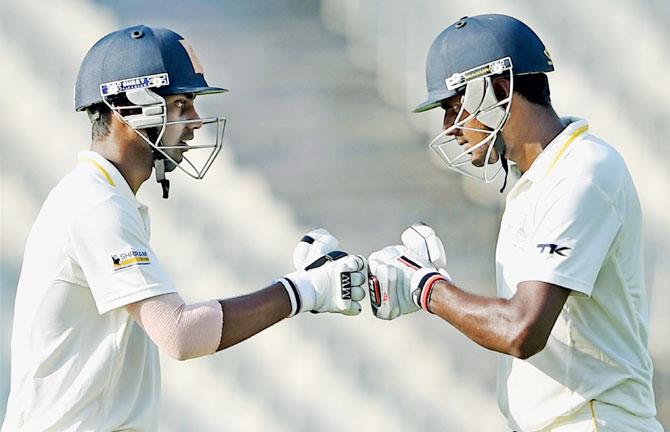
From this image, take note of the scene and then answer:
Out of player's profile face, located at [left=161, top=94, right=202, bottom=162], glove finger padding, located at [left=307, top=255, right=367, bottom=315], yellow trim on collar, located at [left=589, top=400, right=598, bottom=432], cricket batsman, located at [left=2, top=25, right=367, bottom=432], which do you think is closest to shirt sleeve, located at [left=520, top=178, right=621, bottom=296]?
yellow trim on collar, located at [left=589, top=400, right=598, bottom=432]

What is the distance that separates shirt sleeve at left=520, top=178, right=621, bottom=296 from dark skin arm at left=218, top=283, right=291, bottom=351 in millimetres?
664

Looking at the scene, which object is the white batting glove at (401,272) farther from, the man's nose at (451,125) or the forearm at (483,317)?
the man's nose at (451,125)

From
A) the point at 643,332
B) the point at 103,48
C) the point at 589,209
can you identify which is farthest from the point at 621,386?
the point at 103,48

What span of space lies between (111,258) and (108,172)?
0.30 metres

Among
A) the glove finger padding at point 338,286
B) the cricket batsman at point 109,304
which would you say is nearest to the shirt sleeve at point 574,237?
the glove finger padding at point 338,286

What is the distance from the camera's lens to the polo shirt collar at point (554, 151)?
285cm

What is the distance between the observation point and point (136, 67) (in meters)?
3.02

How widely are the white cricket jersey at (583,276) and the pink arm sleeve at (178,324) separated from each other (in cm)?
79

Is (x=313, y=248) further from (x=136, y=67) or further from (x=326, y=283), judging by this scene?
(x=136, y=67)

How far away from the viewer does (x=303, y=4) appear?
4.18 m

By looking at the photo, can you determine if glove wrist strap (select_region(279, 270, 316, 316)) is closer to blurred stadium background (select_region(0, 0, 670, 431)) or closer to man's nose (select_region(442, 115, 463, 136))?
man's nose (select_region(442, 115, 463, 136))

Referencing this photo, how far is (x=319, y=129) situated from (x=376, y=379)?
996 millimetres

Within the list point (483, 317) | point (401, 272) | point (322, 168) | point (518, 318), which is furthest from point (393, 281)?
point (322, 168)

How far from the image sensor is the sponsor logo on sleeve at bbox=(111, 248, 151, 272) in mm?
2662
